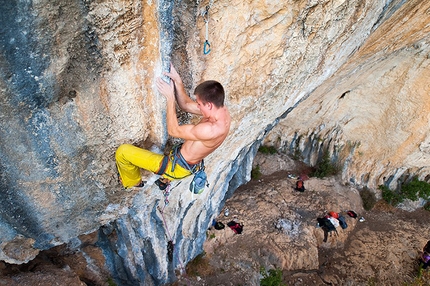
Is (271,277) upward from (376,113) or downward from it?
downward

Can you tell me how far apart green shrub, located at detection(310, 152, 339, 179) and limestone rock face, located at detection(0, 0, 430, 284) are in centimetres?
364

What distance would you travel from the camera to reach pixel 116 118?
3.09 m

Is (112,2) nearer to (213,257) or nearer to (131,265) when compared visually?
(131,265)

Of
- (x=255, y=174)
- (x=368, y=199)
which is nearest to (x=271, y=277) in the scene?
(x=255, y=174)

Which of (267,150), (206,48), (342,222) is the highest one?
(206,48)

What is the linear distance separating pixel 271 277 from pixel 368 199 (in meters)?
4.17

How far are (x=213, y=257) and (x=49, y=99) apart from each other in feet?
17.7

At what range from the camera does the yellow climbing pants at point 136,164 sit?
Result: 10.7ft

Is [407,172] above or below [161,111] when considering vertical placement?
below

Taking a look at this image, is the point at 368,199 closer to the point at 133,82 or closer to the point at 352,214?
the point at 352,214

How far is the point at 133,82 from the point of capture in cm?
291

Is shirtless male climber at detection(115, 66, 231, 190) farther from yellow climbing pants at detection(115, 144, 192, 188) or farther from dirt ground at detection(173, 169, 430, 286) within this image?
dirt ground at detection(173, 169, 430, 286)

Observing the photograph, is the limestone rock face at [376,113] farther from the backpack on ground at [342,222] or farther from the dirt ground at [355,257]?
the backpack on ground at [342,222]

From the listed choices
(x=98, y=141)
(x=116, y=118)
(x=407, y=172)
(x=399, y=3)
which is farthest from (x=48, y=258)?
(x=407, y=172)
